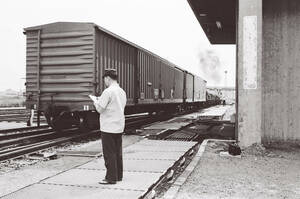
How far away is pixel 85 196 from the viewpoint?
492 cm

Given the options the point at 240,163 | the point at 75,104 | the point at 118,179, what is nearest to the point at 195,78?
the point at 75,104

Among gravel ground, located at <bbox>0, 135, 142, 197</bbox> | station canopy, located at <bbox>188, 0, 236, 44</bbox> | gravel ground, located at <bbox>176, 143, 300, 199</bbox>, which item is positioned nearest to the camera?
gravel ground, located at <bbox>176, 143, 300, 199</bbox>

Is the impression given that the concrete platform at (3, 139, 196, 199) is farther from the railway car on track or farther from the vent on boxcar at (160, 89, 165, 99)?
the vent on boxcar at (160, 89, 165, 99)

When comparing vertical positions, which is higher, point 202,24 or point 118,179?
point 202,24

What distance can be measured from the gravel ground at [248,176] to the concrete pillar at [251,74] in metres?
0.42

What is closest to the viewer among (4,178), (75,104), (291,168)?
(4,178)

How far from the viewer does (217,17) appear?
15094 mm

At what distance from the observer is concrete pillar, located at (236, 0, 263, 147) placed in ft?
29.3

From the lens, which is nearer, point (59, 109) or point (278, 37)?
point (278, 37)

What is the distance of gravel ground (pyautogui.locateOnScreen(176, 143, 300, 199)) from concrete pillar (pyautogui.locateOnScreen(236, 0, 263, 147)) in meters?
0.42

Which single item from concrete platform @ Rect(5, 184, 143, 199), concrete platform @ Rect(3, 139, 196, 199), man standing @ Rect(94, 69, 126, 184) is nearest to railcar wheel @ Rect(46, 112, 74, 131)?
concrete platform @ Rect(3, 139, 196, 199)

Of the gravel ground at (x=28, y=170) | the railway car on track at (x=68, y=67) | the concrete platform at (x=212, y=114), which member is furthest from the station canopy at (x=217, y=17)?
the gravel ground at (x=28, y=170)

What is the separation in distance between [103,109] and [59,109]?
7102 millimetres

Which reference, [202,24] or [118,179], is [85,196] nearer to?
[118,179]
